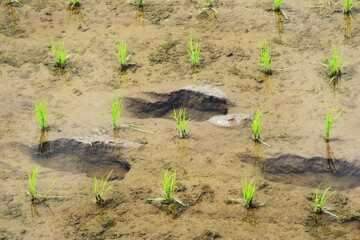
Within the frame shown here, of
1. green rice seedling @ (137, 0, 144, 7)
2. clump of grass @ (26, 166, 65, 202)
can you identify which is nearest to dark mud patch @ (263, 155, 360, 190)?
clump of grass @ (26, 166, 65, 202)

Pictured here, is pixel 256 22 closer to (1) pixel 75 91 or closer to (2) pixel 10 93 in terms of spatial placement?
(1) pixel 75 91

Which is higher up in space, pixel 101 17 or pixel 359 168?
pixel 101 17

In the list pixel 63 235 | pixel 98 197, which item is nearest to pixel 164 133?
pixel 98 197

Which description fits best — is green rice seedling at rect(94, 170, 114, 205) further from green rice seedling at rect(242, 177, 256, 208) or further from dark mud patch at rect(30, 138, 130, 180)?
green rice seedling at rect(242, 177, 256, 208)

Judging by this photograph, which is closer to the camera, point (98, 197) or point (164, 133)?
point (98, 197)

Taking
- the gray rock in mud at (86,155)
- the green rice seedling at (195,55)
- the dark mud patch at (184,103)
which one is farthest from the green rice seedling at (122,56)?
the gray rock in mud at (86,155)

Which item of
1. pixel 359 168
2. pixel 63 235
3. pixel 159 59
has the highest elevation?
pixel 159 59

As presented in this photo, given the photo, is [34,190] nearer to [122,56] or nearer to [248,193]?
[248,193]

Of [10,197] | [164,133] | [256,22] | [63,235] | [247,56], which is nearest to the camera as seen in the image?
[63,235]
